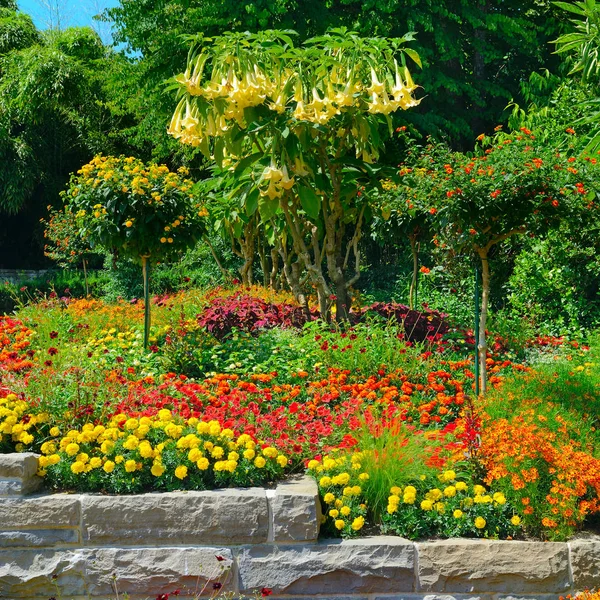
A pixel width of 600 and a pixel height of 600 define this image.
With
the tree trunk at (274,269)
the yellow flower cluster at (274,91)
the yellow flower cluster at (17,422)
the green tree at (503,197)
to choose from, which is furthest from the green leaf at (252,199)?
the tree trunk at (274,269)

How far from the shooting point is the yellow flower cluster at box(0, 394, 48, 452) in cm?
378

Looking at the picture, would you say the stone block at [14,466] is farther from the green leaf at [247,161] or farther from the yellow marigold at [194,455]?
the green leaf at [247,161]

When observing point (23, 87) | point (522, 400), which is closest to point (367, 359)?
point (522, 400)

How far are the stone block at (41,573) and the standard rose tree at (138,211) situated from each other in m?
2.96

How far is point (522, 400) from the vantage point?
4.39 meters

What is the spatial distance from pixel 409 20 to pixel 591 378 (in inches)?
307

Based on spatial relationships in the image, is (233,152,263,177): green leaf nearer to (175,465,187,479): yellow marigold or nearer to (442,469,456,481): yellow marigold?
(175,465,187,479): yellow marigold

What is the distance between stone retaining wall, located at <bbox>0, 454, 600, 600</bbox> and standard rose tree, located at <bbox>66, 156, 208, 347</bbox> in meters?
2.95

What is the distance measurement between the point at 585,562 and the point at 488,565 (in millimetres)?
437

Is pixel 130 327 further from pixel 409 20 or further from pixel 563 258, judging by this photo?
pixel 409 20

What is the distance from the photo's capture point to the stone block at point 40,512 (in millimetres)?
3455

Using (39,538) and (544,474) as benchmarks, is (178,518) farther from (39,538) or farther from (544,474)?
(544,474)

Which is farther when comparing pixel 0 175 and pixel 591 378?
pixel 0 175

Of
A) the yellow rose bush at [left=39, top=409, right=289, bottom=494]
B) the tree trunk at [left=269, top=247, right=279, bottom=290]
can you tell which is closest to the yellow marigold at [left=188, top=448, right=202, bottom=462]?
the yellow rose bush at [left=39, top=409, right=289, bottom=494]
